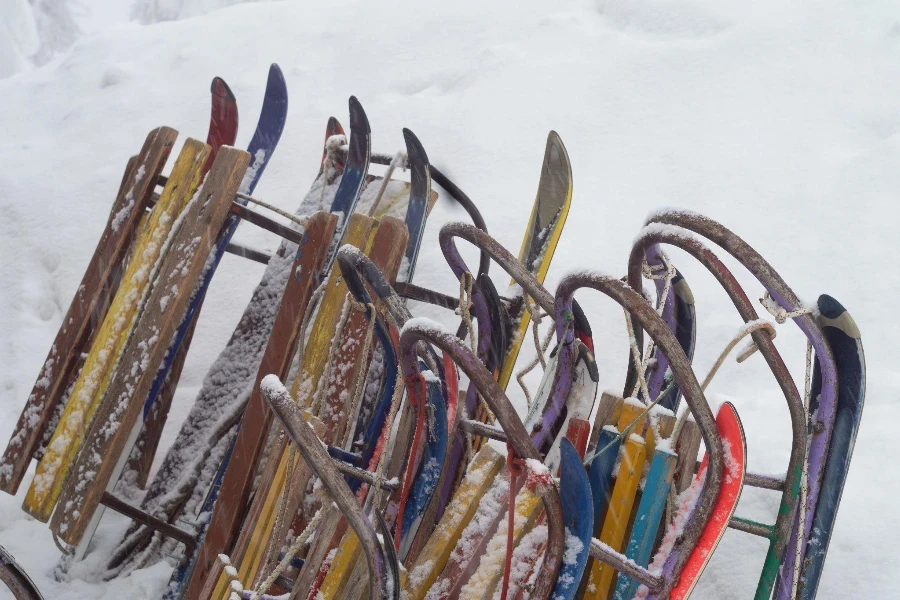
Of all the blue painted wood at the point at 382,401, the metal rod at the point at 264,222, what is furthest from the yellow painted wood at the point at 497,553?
the metal rod at the point at 264,222

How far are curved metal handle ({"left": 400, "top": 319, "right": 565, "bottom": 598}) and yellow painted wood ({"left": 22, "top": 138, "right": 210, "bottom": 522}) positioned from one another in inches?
49.8

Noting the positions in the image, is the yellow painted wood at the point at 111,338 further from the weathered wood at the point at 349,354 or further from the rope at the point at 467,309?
the rope at the point at 467,309

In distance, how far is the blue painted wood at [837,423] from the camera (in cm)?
118

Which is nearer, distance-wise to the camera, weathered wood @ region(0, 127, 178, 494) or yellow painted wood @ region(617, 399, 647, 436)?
yellow painted wood @ region(617, 399, 647, 436)

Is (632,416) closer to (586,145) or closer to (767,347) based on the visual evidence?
(767,347)

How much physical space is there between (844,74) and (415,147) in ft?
8.46

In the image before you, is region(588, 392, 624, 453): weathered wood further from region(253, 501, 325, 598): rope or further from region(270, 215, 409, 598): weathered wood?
region(270, 215, 409, 598): weathered wood

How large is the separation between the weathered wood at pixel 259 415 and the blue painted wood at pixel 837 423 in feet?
3.55

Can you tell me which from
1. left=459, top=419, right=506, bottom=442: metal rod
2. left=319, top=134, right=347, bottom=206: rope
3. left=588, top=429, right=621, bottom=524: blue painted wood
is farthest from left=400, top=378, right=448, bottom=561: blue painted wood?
left=319, top=134, right=347, bottom=206: rope

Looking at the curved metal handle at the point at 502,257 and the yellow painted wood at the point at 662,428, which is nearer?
the yellow painted wood at the point at 662,428

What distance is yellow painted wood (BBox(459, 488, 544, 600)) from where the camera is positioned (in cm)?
121

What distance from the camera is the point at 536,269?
2.07 meters

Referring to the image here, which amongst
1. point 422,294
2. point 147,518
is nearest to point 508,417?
point 422,294

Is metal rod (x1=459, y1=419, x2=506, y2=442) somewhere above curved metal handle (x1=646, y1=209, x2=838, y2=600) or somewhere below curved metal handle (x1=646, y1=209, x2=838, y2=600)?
below
